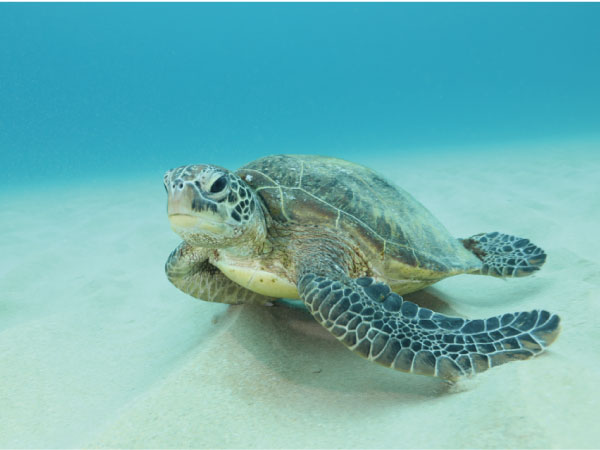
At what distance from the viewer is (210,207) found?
6.31 feet

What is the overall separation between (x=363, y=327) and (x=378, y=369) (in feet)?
1.32

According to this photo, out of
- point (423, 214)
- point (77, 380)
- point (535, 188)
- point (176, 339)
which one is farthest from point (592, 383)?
point (535, 188)

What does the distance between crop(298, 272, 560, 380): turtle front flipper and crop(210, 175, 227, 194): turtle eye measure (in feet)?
2.27

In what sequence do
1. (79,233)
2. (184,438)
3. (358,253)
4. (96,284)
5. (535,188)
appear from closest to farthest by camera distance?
1. (184,438)
2. (358,253)
3. (96,284)
4. (79,233)
5. (535,188)

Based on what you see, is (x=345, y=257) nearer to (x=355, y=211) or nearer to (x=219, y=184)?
(x=355, y=211)

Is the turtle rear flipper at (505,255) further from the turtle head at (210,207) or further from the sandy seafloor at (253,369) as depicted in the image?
the turtle head at (210,207)

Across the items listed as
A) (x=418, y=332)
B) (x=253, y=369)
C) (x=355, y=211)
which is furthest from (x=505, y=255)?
(x=253, y=369)

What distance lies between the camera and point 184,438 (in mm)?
1356

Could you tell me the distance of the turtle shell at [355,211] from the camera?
7.70ft

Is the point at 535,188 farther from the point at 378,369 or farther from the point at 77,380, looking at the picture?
the point at 77,380

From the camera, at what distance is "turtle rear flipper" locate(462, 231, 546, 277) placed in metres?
2.79

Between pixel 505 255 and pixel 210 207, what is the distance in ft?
7.85

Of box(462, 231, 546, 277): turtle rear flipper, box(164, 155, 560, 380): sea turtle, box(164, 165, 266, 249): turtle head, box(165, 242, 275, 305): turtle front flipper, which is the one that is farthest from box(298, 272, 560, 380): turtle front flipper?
box(462, 231, 546, 277): turtle rear flipper

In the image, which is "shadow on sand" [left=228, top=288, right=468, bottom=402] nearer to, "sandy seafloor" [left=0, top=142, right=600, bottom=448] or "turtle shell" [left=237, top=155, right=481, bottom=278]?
"sandy seafloor" [left=0, top=142, right=600, bottom=448]
